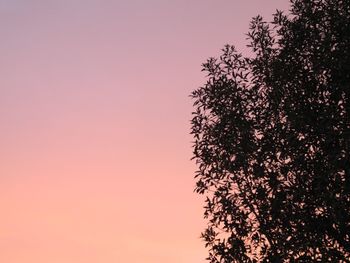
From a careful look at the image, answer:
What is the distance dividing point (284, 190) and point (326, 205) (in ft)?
7.49

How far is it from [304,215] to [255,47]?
1018 centimetres

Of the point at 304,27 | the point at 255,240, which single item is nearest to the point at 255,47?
the point at 304,27

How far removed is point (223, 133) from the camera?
24.4m

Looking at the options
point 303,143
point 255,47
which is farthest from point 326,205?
point 255,47

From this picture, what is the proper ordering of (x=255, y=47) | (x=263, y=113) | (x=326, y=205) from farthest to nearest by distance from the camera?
(x=255, y=47)
(x=263, y=113)
(x=326, y=205)

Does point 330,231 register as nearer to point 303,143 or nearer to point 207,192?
point 303,143

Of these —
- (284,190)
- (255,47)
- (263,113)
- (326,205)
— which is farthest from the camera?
(255,47)

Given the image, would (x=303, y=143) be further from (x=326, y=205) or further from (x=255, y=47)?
(x=255, y=47)

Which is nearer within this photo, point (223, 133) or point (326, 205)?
point (326, 205)

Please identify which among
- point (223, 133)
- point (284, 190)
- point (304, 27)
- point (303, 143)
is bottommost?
point (284, 190)

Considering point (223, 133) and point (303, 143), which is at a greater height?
point (223, 133)

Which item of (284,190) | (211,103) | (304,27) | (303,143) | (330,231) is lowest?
(330,231)

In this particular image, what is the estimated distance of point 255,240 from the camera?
22.8m

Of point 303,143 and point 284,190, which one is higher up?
point 303,143
